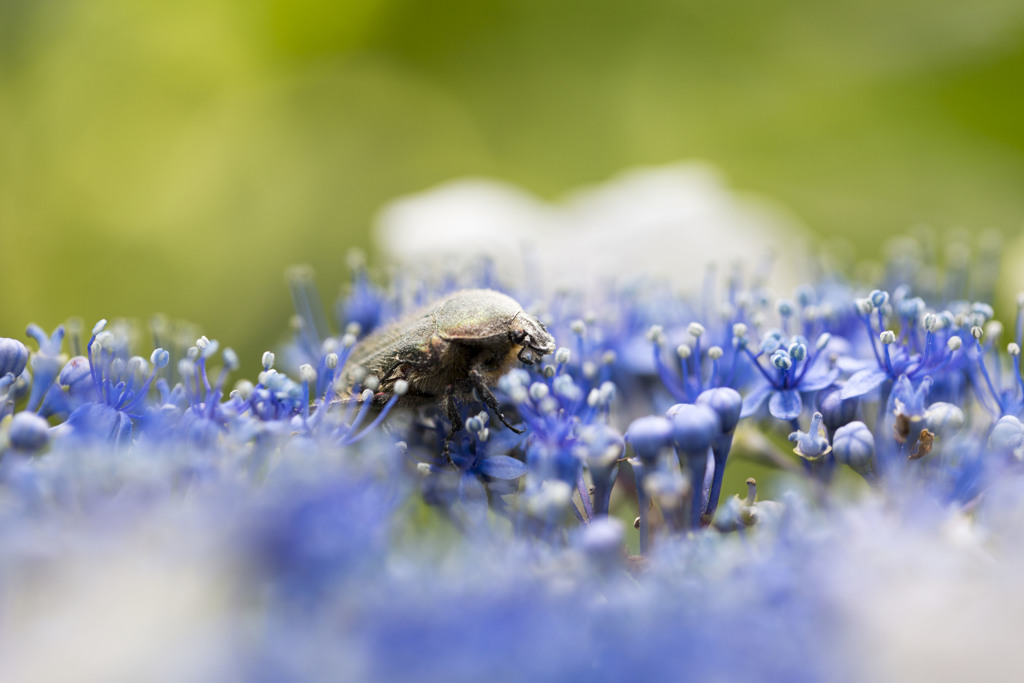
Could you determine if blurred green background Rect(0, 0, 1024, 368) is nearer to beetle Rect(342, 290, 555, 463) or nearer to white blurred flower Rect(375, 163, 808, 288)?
white blurred flower Rect(375, 163, 808, 288)

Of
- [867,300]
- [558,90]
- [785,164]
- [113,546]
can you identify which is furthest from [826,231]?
[113,546]

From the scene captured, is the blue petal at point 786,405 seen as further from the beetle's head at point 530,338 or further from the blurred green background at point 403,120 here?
the blurred green background at point 403,120

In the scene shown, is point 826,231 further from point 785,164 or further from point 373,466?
point 373,466

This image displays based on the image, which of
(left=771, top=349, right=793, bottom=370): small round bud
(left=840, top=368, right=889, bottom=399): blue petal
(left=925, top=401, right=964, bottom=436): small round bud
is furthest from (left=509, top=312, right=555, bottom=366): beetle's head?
(left=925, top=401, right=964, bottom=436): small round bud

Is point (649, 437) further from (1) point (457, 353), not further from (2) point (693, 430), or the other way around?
(1) point (457, 353)

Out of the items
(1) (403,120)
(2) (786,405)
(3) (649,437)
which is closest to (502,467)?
(3) (649,437)

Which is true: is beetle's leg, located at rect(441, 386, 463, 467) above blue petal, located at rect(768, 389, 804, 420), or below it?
below

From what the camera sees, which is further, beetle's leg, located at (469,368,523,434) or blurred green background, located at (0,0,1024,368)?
blurred green background, located at (0,0,1024,368)
